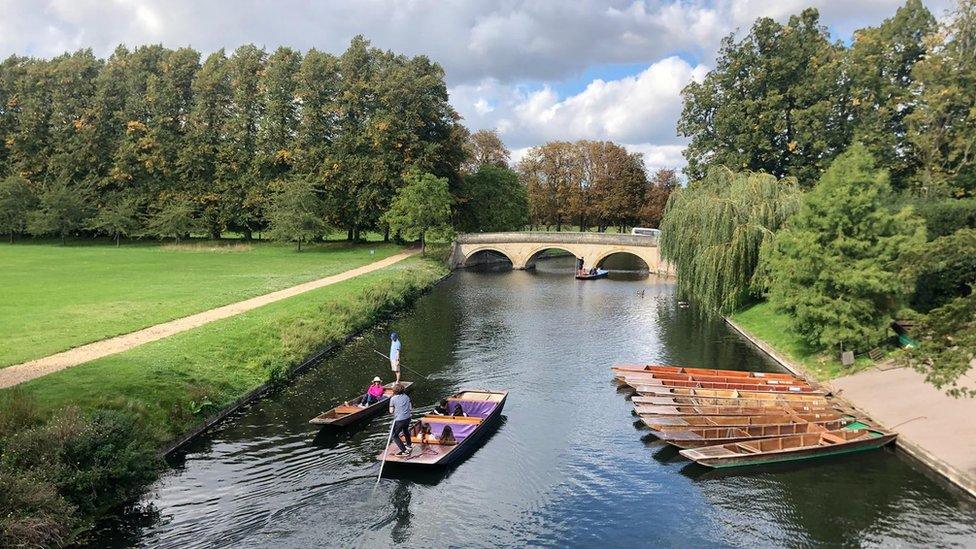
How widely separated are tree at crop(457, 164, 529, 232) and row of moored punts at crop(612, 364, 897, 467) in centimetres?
5455

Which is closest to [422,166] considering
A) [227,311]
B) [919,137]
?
[227,311]

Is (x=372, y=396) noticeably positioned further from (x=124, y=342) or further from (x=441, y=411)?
(x=124, y=342)

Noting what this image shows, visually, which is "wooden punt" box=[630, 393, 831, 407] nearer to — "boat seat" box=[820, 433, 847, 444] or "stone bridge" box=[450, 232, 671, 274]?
"boat seat" box=[820, 433, 847, 444]

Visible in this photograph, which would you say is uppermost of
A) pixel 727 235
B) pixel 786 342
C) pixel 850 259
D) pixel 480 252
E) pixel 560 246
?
pixel 727 235

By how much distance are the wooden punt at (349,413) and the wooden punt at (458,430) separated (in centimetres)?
207

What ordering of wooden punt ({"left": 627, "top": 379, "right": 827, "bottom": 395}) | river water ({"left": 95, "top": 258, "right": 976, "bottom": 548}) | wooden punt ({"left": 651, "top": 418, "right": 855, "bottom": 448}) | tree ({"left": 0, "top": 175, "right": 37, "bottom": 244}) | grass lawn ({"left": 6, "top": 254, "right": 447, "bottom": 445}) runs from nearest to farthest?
river water ({"left": 95, "top": 258, "right": 976, "bottom": 548}) → grass lawn ({"left": 6, "top": 254, "right": 447, "bottom": 445}) → wooden punt ({"left": 651, "top": 418, "right": 855, "bottom": 448}) → wooden punt ({"left": 627, "top": 379, "right": 827, "bottom": 395}) → tree ({"left": 0, "top": 175, "right": 37, "bottom": 244})

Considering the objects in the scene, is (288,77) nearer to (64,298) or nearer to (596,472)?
(64,298)

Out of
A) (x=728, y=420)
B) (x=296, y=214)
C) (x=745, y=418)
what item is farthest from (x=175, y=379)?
(x=296, y=214)

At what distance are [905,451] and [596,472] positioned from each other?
903 cm

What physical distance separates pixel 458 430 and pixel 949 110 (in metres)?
37.0

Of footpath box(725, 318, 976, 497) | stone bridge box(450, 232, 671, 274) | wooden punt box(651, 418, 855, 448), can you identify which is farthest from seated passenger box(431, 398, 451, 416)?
A: stone bridge box(450, 232, 671, 274)

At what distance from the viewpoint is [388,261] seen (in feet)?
194

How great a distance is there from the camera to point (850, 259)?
80.2 ft

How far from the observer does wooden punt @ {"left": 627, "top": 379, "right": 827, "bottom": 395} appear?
72.4 feet
